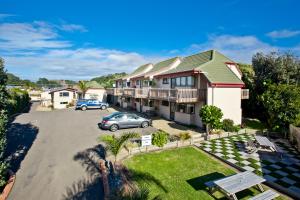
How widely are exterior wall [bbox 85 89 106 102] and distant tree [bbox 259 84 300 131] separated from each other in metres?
37.3

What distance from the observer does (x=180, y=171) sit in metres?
10.4

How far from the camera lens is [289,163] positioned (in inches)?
445

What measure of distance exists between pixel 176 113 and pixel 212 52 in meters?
8.30

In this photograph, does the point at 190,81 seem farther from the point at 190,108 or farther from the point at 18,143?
the point at 18,143

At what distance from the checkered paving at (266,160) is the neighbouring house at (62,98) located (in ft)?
111

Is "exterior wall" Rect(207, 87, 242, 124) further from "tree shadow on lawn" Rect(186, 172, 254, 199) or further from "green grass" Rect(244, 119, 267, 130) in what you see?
"tree shadow on lawn" Rect(186, 172, 254, 199)

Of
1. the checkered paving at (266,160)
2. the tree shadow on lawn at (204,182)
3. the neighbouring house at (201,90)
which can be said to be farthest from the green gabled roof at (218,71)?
the tree shadow on lawn at (204,182)

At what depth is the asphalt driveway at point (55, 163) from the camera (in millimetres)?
8688

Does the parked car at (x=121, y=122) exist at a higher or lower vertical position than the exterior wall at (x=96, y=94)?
lower

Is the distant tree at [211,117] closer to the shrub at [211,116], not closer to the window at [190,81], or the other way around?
the shrub at [211,116]

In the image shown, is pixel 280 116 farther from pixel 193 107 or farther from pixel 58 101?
pixel 58 101

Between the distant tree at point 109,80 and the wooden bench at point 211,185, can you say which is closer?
the wooden bench at point 211,185

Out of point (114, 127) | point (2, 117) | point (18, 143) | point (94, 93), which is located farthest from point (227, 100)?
point (94, 93)

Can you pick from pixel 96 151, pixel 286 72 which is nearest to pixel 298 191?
pixel 96 151
